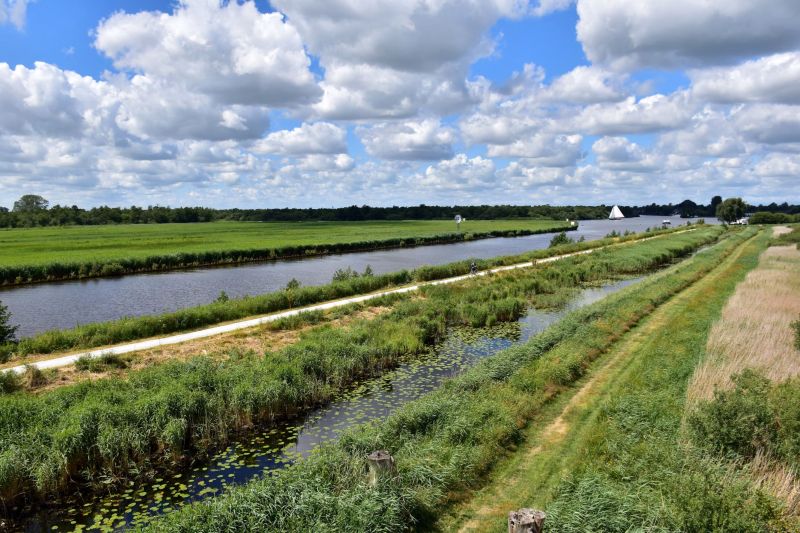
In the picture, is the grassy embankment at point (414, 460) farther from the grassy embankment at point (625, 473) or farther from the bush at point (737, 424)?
the bush at point (737, 424)

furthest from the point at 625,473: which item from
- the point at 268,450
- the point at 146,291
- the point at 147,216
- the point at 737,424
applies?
the point at 147,216

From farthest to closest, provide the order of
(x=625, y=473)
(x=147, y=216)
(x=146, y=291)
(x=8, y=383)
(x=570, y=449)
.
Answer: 1. (x=147, y=216)
2. (x=146, y=291)
3. (x=8, y=383)
4. (x=570, y=449)
5. (x=625, y=473)

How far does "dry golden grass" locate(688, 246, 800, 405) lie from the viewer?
475 inches

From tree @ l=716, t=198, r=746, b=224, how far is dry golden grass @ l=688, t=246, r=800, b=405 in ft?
419

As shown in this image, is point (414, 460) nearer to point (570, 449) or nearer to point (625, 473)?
point (570, 449)

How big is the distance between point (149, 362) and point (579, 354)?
14227mm

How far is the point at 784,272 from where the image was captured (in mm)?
32969

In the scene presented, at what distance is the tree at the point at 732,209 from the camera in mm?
134750

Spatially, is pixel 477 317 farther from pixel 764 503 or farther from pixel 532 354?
pixel 764 503

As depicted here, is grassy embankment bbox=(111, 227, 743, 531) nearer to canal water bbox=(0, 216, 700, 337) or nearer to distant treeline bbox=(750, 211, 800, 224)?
canal water bbox=(0, 216, 700, 337)

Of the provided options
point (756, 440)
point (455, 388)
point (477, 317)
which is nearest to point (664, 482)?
point (756, 440)

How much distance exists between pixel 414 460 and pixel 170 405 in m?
6.72

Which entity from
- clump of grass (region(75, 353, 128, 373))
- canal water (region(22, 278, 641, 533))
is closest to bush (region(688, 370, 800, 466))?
canal water (region(22, 278, 641, 533))

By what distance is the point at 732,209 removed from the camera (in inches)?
5320
